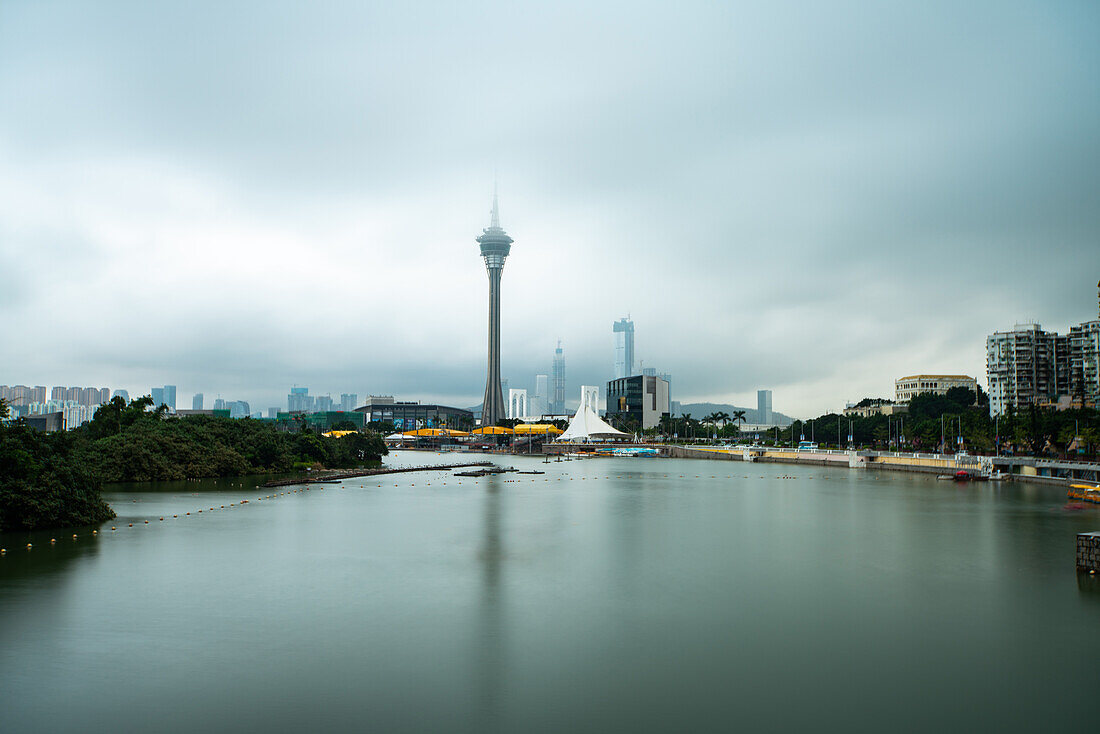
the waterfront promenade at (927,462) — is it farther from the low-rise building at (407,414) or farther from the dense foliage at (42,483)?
the low-rise building at (407,414)

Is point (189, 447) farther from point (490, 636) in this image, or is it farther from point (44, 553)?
point (490, 636)

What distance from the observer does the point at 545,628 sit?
43.9 feet

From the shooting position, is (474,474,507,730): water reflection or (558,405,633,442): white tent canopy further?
(558,405,633,442): white tent canopy

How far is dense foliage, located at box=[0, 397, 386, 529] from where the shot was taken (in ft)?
73.9

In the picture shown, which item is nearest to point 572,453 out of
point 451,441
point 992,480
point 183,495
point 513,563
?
point 451,441

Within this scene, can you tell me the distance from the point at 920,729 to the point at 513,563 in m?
11.7

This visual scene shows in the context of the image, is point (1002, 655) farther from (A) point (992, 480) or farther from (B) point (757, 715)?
(A) point (992, 480)

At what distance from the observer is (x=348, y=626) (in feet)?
43.7

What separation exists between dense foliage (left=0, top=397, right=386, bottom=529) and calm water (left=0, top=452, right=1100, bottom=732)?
1.73 metres

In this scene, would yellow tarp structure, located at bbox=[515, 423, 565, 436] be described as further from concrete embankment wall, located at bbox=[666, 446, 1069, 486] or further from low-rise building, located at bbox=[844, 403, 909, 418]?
low-rise building, located at bbox=[844, 403, 909, 418]

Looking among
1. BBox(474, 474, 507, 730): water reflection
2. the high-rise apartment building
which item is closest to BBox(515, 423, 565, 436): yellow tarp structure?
the high-rise apartment building

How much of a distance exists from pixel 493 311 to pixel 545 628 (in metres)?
130

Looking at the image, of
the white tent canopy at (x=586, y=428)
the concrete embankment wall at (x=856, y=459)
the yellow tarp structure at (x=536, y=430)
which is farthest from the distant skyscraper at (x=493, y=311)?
the concrete embankment wall at (x=856, y=459)

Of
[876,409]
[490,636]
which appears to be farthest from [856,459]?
[876,409]
